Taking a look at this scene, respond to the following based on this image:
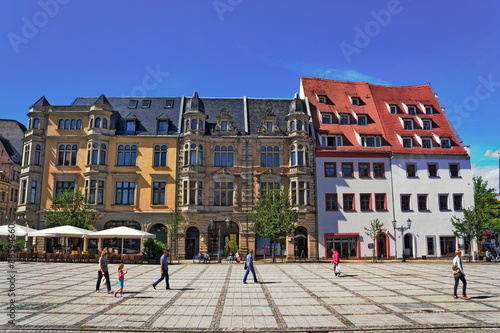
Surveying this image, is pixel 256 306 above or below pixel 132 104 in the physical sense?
below

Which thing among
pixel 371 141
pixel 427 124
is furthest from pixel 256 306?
pixel 427 124

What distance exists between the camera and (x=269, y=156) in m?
42.7

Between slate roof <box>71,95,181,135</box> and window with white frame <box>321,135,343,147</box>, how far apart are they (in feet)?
55.0

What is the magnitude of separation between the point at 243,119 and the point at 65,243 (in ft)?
77.1

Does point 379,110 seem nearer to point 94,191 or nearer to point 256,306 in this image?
point 94,191

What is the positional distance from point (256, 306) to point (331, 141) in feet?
106

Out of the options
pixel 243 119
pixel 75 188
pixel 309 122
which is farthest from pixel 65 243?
pixel 309 122

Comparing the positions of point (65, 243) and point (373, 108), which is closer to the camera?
point (65, 243)

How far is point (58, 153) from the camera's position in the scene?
42.1m

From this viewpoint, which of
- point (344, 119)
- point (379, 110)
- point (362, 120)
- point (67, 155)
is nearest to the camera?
point (67, 155)

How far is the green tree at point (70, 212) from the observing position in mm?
36875

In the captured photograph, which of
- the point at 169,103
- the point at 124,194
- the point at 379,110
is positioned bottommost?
the point at 124,194

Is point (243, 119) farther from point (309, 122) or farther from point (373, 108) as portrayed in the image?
point (373, 108)

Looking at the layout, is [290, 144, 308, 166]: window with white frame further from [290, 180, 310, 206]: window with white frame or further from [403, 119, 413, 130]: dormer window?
[403, 119, 413, 130]: dormer window
